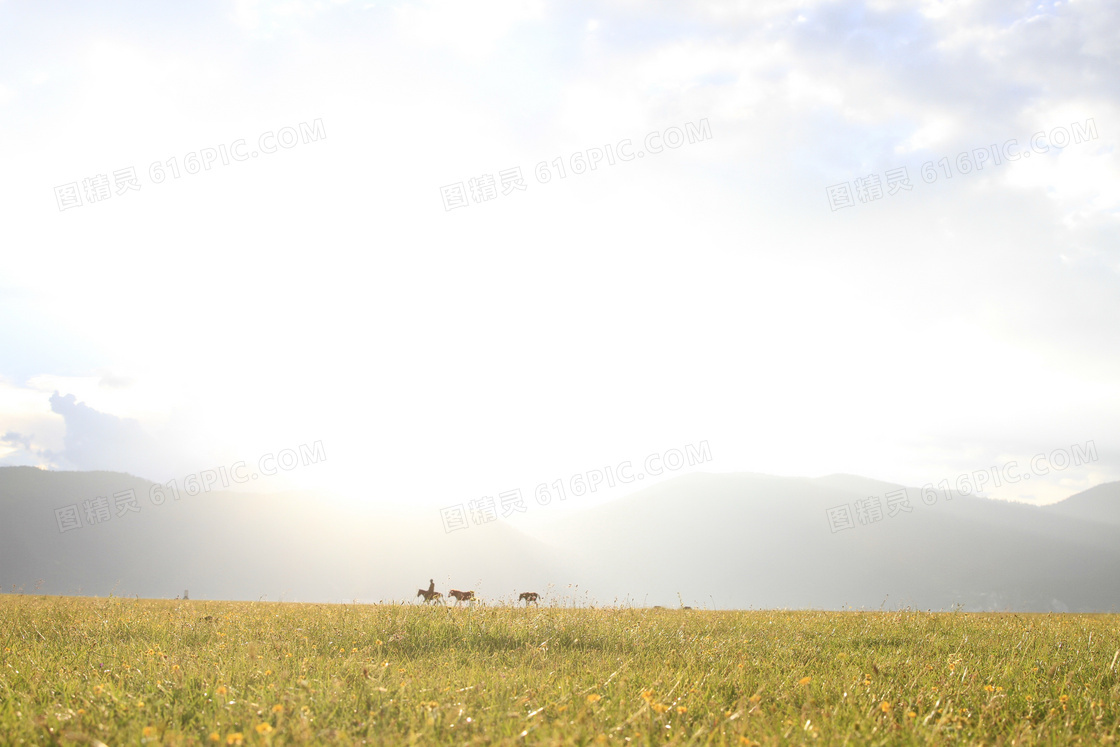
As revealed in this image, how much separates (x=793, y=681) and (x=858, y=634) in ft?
15.5

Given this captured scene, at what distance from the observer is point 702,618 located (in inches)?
502

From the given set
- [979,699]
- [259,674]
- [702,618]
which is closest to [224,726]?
[259,674]

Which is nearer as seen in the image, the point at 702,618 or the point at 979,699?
the point at 979,699

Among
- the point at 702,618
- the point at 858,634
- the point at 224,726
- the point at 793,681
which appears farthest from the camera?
the point at 702,618

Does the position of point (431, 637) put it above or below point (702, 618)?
above

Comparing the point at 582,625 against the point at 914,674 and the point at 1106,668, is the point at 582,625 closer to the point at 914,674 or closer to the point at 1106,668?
the point at 914,674

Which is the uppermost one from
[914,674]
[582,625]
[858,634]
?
[582,625]

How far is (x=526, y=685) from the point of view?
5969 mm

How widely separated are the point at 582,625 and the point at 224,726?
5.80 meters

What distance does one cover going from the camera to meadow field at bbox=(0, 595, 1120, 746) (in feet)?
15.4

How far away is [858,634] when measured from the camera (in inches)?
413

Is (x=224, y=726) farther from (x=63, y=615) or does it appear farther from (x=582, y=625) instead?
(x=63, y=615)

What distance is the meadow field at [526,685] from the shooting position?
15.4ft

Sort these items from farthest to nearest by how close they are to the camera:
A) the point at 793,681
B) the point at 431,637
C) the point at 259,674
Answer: the point at 431,637 < the point at 793,681 < the point at 259,674
